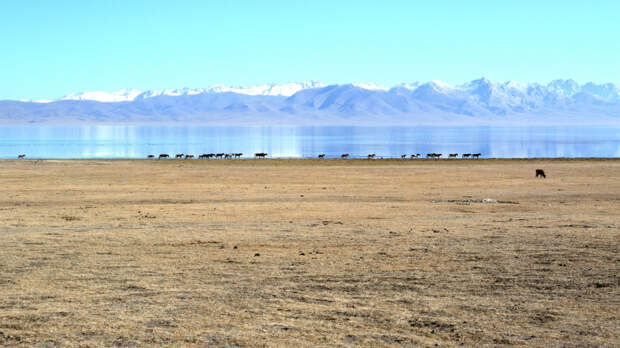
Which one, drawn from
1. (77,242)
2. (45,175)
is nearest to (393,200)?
(77,242)

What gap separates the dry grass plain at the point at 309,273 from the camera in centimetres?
820

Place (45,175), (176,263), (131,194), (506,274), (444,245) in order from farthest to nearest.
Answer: (45,175)
(131,194)
(444,245)
(176,263)
(506,274)

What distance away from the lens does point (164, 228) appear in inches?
656

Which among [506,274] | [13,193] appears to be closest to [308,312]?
[506,274]

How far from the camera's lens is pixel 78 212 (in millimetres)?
20344

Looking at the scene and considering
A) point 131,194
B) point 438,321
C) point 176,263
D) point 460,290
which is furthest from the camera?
point 131,194

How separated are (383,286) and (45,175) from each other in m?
32.4

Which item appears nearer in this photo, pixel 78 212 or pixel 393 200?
pixel 78 212

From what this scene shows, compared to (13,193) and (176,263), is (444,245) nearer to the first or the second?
(176,263)

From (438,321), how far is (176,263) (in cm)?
529

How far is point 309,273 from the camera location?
1126 cm

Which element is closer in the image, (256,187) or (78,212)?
(78,212)

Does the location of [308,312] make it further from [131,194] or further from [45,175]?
[45,175]

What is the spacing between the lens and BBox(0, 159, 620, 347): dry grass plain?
26.9 ft
